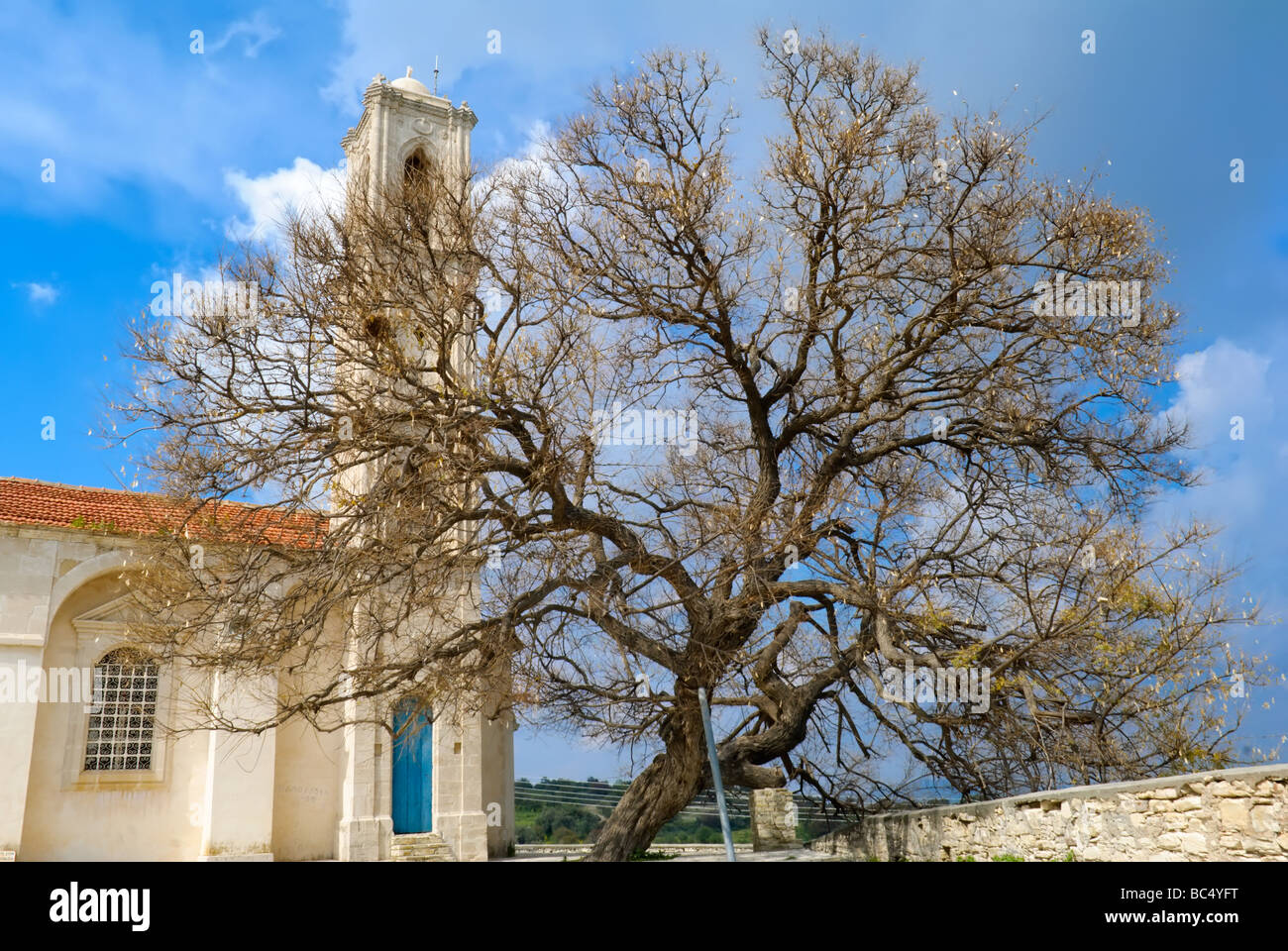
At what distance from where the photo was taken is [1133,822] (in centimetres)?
875

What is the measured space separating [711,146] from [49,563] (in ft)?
48.1

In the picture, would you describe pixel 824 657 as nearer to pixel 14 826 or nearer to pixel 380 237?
pixel 380 237

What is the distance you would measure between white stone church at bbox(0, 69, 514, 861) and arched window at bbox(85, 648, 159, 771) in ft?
0.10

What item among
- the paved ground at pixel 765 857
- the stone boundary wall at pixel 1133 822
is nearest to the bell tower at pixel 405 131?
the paved ground at pixel 765 857

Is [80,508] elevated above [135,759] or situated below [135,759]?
above

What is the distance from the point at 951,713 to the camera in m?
14.1

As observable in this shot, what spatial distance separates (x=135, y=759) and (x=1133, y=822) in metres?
17.9

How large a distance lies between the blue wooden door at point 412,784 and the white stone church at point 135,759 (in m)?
0.03

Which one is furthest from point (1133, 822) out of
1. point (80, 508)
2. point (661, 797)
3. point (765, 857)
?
point (80, 508)

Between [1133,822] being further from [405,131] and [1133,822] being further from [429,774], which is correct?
[405,131]

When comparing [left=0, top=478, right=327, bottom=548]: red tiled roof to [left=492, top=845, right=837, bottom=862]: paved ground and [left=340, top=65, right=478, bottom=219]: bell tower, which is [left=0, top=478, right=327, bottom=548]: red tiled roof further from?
[left=340, top=65, right=478, bottom=219]: bell tower

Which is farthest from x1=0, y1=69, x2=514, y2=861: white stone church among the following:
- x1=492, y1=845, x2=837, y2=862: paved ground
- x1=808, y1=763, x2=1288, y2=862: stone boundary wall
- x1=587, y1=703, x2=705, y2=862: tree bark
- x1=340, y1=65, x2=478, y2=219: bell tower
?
x1=808, y1=763, x2=1288, y2=862: stone boundary wall

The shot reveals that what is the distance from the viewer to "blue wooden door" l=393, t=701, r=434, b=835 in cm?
2025

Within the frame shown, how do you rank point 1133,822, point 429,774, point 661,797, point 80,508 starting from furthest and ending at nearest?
point 429,774
point 80,508
point 661,797
point 1133,822
